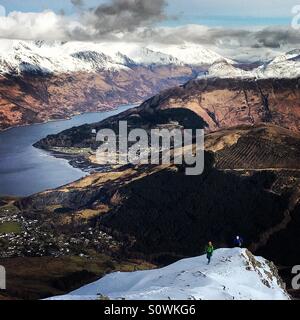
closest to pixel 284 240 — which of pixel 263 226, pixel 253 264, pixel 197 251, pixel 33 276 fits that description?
pixel 263 226

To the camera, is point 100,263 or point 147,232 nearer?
point 100,263
